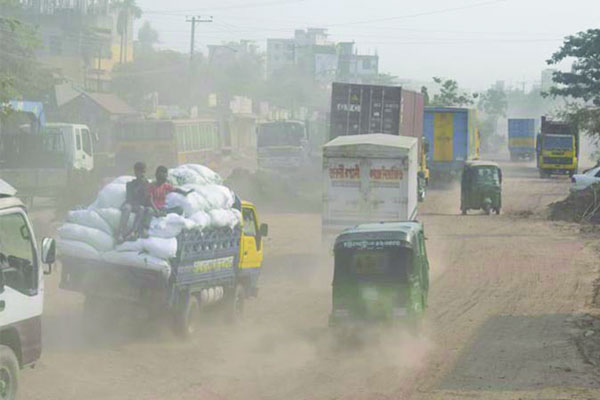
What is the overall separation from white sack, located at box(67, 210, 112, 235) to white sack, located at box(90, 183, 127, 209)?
0.38m

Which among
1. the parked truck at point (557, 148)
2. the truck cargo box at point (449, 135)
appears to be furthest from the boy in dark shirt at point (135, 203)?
the parked truck at point (557, 148)

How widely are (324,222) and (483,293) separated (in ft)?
16.5

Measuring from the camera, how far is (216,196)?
51.2 ft

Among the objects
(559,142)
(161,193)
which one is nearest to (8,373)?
(161,193)

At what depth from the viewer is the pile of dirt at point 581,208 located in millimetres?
35125

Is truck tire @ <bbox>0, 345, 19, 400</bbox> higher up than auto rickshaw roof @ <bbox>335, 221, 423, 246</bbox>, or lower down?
lower down

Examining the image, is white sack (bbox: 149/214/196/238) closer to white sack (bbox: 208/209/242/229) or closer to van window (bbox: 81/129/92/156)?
white sack (bbox: 208/209/242/229)

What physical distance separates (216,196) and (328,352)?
2.98m

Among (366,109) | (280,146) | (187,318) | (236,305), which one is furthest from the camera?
(280,146)

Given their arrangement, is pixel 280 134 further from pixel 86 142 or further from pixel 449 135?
pixel 86 142

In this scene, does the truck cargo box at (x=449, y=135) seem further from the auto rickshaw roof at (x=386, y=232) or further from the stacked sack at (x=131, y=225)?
the stacked sack at (x=131, y=225)

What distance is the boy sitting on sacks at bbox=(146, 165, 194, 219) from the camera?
1481cm

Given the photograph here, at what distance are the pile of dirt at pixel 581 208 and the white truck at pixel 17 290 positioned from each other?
89.4ft

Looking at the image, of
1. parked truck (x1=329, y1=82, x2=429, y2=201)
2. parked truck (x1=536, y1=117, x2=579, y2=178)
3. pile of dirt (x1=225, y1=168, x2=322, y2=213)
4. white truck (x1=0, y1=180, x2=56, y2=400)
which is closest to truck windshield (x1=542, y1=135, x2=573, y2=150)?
parked truck (x1=536, y1=117, x2=579, y2=178)
